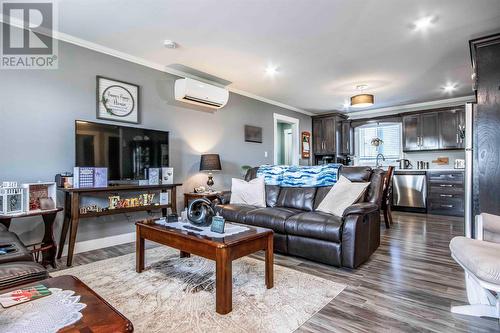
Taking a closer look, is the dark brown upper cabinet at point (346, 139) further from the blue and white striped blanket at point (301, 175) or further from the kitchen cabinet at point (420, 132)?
the blue and white striped blanket at point (301, 175)

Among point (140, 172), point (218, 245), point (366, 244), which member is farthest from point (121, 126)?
point (366, 244)

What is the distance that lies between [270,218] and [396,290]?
1.35 m

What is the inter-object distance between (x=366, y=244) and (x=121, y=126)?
3122 mm

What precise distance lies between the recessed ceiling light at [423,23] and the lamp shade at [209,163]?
3.07 metres

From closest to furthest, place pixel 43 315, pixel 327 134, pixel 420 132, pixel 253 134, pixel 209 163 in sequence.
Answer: pixel 43 315 → pixel 209 163 → pixel 253 134 → pixel 420 132 → pixel 327 134

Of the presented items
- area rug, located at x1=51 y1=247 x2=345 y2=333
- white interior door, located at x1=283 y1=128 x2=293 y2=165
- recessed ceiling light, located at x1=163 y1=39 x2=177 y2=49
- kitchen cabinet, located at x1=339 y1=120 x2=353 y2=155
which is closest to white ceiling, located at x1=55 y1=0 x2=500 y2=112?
recessed ceiling light, located at x1=163 y1=39 x2=177 y2=49

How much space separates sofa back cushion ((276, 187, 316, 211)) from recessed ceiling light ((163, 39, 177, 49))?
2.33 m

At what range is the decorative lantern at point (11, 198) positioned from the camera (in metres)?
2.43

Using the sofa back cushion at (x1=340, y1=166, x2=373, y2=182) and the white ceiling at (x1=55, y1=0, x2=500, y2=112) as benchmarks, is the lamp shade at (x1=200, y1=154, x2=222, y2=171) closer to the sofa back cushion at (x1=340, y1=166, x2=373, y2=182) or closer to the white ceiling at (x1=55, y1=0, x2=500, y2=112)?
the white ceiling at (x1=55, y1=0, x2=500, y2=112)

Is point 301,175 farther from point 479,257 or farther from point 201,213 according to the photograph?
point 479,257

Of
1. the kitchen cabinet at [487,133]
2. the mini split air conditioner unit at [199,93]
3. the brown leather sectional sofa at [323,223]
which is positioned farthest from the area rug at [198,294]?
the mini split air conditioner unit at [199,93]

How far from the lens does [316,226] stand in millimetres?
2705

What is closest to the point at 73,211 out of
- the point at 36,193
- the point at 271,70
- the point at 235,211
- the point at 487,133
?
the point at 36,193

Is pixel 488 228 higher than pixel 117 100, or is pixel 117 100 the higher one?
pixel 117 100
